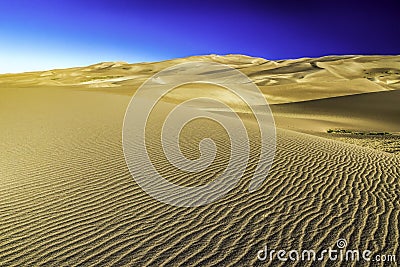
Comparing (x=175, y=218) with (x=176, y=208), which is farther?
(x=176, y=208)

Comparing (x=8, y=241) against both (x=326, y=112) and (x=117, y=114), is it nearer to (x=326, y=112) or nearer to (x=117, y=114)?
(x=117, y=114)

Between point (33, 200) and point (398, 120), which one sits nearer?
point (33, 200)

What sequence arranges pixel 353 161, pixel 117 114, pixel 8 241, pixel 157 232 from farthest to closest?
pixel 117 114 → pixel 353 161 → pixel 157 232 → pixel 8 241

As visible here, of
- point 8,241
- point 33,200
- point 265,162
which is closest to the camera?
point 8,241

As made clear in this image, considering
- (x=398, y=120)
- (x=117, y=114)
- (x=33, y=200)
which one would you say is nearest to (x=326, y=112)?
(x=398, y=120)

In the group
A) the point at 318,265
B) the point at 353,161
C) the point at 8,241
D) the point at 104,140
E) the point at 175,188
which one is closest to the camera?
the point at 318,265

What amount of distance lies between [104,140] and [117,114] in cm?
654

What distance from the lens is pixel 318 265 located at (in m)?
4.24

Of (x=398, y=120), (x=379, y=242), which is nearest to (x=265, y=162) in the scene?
(x=379, y=242)

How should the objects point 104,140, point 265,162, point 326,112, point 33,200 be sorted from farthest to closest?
point 326,112 < point 104,140 < point 265,162 < point 33,200

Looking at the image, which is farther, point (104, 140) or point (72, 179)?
point (104, 140)

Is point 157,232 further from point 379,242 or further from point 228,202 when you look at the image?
point 379,242

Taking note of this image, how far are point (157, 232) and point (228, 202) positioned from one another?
172 centimetres

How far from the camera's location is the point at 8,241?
4684 mm
